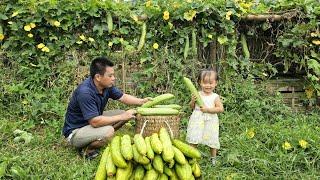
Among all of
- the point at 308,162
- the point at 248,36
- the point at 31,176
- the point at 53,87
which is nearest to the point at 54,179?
the point at 31,176

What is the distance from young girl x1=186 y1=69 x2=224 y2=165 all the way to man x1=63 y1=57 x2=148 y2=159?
778 millimetres

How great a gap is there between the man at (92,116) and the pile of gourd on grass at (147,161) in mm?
612

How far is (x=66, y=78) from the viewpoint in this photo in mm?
7059

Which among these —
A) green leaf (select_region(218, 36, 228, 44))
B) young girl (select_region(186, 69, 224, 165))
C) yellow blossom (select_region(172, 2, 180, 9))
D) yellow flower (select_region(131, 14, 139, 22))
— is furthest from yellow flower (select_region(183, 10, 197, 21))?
young girl (select_region(186, 69, 224, 165))

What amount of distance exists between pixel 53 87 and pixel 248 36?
11.3 feet

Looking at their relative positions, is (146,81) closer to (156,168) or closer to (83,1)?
(83,1)

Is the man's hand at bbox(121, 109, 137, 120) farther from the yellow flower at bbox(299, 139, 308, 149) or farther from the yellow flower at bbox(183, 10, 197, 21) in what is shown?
the yellow flower at bbox(183, 10, 197, 21)

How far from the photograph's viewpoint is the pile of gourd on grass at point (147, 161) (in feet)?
14.6

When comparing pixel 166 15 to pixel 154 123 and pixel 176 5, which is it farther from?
pixel 154 123

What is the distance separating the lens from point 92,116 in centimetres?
523

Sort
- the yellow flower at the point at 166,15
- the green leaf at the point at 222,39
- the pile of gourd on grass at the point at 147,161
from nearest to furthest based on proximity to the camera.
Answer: the pile of gourd on grass at the point at 147,161, the yellow flower at the point at 166,15, the green leaf at the point at 222,39

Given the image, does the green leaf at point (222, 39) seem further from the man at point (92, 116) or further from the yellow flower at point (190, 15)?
the man at point (92, 116)

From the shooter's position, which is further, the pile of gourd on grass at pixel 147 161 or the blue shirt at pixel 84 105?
the blue shirt at pixel 84 105

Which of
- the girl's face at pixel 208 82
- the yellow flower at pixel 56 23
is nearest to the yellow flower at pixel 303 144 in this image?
the girl's face at pixel 208 82
